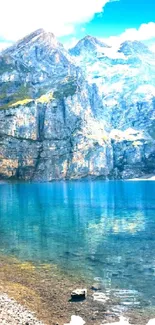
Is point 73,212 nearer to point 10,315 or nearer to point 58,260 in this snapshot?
point 58,260

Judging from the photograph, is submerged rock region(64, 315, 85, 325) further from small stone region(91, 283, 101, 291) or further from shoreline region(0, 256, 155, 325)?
small stone region(91, 283, 101, 291)

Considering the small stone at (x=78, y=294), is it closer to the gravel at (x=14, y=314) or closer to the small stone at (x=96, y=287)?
the small stone at (x=96, y=287)

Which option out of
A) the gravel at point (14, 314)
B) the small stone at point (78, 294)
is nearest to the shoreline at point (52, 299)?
the gravel at point (14, 314)

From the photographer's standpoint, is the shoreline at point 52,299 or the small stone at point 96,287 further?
the small stone at point 96,287

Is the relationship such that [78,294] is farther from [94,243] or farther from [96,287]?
[94,243]

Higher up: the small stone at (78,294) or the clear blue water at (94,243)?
the small stone at (78,294)

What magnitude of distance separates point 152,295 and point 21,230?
4968 centimetres

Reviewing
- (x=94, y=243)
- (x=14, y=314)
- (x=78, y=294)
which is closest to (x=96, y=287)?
(x=78, y=294)

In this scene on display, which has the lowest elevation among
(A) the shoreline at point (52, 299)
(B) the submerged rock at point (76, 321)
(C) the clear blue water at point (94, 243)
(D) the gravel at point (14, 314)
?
(C) the clear blue water at point (94, 243)

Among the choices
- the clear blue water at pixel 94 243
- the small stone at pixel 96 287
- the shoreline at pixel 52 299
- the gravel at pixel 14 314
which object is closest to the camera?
the gravel at pixel 14 314

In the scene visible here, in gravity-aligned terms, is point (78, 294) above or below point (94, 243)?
above

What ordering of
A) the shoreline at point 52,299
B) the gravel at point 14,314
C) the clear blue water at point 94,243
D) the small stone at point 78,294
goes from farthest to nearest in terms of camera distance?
the clear blue water at point 94,243
the small stone at point 78,294
the shoreline at point 52,299
the gravel at point 14,314

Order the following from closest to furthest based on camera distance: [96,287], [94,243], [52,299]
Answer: [52,299] → [96,287] → [94,243]

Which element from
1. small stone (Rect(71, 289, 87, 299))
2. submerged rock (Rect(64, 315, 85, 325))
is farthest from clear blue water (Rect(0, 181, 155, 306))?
submerged rock (Rect(64, 315, 85, 325))
